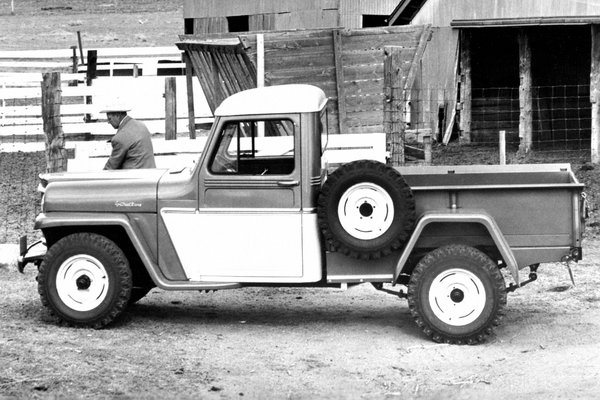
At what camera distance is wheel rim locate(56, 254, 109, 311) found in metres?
9.92

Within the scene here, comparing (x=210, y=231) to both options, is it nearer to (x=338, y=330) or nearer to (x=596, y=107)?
(x=338, y=330)

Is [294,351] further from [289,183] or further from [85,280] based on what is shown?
[85,280]

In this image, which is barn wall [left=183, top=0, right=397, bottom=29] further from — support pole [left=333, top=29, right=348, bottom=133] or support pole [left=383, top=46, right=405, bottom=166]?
support pole [left=383, top=46, right=405, bottom=166]

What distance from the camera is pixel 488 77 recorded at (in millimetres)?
23984

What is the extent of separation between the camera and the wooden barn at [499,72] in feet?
72.5

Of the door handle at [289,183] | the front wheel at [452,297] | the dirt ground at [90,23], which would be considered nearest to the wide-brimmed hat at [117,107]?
the door handle at [289,183]

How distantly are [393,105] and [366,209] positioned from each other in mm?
6002

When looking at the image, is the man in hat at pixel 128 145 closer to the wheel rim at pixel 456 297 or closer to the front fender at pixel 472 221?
the front fender at pixel 472 221

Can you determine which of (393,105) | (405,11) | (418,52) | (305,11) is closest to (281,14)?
(305,11)

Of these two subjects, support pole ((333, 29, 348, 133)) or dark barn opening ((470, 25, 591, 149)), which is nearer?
support pole ((333, 29, 348, 133))

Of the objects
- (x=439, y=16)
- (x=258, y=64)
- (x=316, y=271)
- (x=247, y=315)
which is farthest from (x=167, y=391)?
(x=439, y=16)

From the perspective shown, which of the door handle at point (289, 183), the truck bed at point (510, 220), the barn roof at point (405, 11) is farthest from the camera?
the barn roof at point (405, 11)

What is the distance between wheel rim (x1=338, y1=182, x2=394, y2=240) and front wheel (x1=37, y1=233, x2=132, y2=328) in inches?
76.3

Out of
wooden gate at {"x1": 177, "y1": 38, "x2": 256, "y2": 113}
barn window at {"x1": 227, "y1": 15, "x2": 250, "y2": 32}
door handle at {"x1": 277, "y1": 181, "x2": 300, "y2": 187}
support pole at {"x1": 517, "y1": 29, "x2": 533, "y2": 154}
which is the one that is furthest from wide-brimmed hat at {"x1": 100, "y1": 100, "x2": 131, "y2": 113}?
barn window at {"x1": 227, "y1": 15, "x2": 250, "y2": 32}
